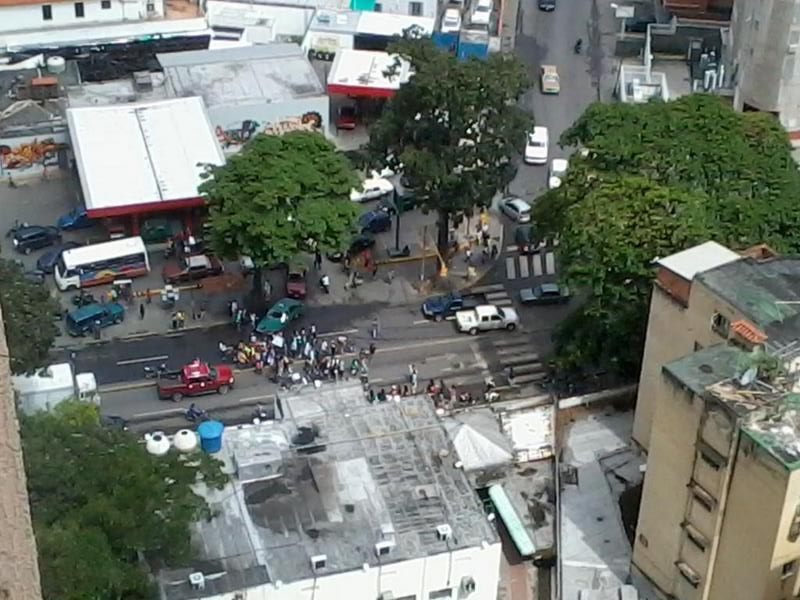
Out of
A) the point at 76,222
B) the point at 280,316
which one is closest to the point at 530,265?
the point at 280,316

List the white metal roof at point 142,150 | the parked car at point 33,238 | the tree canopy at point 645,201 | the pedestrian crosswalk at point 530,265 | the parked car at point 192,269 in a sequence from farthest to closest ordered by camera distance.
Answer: the white metal roof at point 142,150 → the pedestrian crosswalk at point 530,265 → the parked car at point 33,238 → the parked car at point 192,269 → the tree canopy at point 645,201

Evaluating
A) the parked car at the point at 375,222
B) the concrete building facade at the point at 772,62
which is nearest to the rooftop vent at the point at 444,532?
the parked car at the point at 375,222

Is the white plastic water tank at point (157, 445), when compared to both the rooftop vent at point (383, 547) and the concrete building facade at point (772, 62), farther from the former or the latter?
the concrete building facade at point (772, 62)

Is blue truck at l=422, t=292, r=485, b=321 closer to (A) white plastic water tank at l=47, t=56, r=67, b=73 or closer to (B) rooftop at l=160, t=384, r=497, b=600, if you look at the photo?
(B) rooftop at l=160, t=384, r=497, b=600

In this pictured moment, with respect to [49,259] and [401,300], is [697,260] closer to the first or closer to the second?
[401,300]

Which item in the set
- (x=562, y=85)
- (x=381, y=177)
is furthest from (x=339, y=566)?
(x=562, y=85)

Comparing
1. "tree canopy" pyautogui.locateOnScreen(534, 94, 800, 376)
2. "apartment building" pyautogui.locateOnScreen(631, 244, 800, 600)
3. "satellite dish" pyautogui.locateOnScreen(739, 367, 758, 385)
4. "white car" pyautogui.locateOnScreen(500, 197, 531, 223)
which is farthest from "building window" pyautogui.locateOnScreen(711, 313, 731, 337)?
"white car" pyautogui.locateOnScreen(500, 197, 531, 223)
